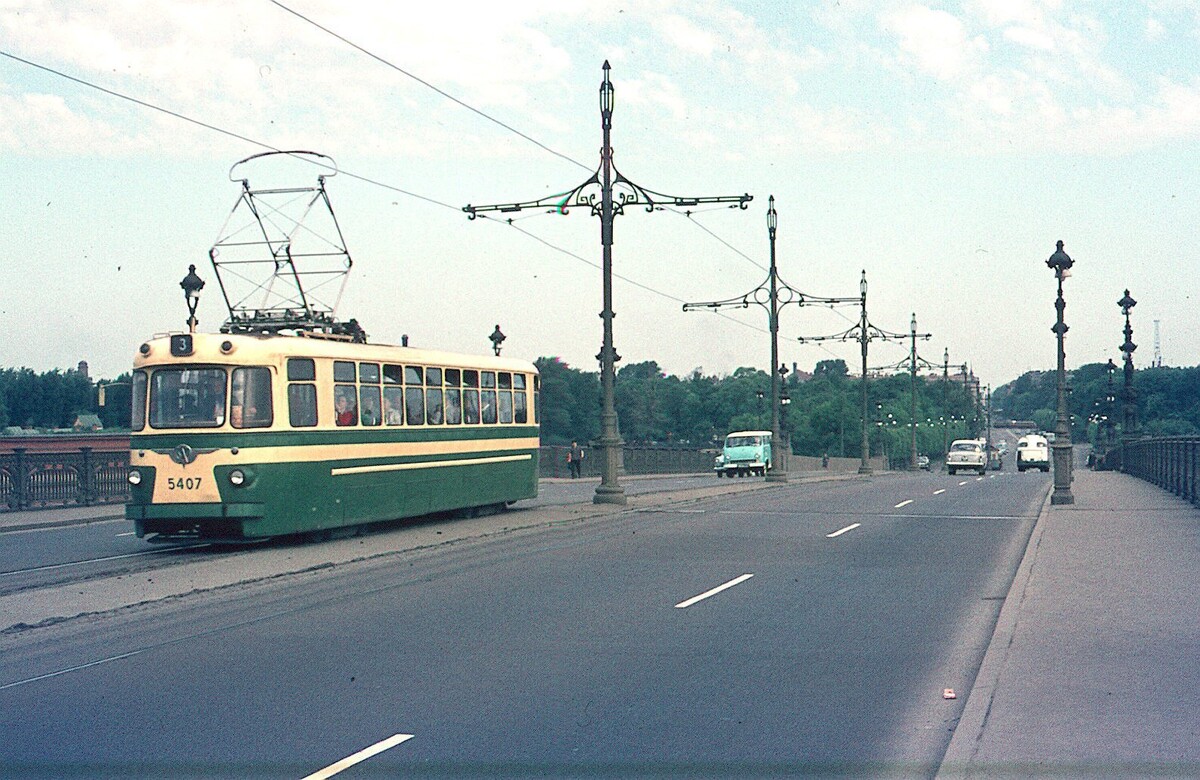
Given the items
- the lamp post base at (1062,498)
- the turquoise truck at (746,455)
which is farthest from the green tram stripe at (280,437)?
the turquoise truck at (746,455)

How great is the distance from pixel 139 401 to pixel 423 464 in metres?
5.03

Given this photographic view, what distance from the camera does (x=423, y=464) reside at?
2214 cm

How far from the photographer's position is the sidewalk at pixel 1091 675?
21.7 feet

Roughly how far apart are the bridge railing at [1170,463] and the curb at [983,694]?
14.7 m

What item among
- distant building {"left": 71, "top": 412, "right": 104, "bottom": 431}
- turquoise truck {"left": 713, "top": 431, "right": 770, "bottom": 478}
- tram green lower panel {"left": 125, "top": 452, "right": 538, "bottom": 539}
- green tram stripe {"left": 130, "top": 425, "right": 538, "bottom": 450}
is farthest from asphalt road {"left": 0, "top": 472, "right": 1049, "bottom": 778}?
distant building {"left": 71, "top": 412, "right": 104, "bottom": 431}

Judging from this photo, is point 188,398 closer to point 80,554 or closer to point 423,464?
point 80,554

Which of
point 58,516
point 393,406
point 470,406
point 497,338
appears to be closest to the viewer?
point 393,406

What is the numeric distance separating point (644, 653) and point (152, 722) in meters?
3.80

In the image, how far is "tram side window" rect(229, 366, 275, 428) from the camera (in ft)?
59.9

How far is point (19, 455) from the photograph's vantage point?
28625 mm

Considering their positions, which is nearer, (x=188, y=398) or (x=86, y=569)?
(x=86, y=569)

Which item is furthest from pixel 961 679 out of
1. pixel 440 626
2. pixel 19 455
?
pixel 19 455

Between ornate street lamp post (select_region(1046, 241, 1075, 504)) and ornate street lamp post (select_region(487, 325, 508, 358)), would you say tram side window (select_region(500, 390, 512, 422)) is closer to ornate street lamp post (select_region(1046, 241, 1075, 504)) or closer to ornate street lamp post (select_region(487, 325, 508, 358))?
ornate street lamp post (select_region(1046, 241, 1075, 504))

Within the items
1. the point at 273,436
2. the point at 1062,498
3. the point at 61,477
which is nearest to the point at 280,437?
the point at 273,436
